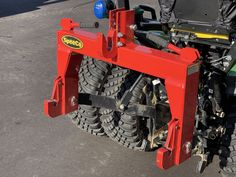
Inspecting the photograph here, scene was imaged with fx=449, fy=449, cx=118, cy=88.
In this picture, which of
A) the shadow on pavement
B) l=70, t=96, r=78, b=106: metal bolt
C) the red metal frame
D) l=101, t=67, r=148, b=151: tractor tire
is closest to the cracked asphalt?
l=101, t=67, r=148, b=151: tractor tire

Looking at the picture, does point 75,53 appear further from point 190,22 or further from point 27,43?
point 27,43

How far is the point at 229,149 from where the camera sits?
2973mm

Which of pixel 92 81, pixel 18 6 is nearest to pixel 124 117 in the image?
pixel 92 81

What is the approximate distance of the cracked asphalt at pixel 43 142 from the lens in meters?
3.47

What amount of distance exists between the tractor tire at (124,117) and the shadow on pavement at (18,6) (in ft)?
19.6

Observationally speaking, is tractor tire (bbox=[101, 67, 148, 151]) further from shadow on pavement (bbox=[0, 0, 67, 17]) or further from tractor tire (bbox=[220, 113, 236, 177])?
shadow on pavement (bbox=[0, 0, 67, 17])

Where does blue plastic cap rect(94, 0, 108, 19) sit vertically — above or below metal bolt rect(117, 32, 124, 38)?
above

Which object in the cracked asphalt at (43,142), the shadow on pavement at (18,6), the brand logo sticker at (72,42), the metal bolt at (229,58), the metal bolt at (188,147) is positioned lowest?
the shadow on pavement at (18,6)

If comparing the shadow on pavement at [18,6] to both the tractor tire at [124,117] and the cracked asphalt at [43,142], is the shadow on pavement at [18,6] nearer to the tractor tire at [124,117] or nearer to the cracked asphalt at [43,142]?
the cracked asphalt at [43,142]

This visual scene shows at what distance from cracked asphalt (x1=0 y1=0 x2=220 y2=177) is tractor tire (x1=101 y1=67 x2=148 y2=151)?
22 centimetres

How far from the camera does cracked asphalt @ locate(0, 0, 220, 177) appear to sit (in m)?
3.47

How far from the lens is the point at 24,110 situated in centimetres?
451

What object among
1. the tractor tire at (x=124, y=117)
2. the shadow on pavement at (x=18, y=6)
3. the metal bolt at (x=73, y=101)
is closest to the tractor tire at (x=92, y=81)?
the tractor tire at (x=124, y=117)

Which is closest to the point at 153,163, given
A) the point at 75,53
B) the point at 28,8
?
the point at 75,53
